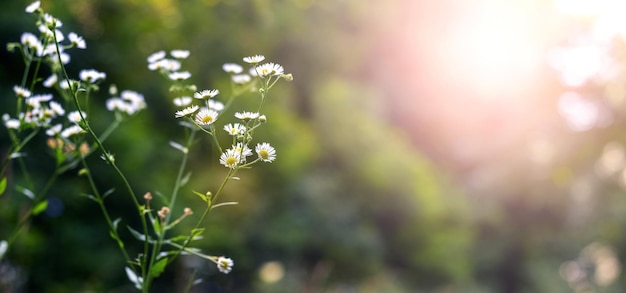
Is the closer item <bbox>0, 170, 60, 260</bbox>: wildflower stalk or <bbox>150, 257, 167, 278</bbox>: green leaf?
<bbox>150, 257, 167, 278</bbox>: green leaf

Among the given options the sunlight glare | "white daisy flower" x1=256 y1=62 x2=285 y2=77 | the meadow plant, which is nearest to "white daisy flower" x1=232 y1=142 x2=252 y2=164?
the meadow plant

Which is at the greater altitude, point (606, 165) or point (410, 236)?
point (606, 165)

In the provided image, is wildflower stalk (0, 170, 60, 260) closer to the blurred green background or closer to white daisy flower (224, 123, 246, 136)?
white daisy flower (224, 123, 246, 136)

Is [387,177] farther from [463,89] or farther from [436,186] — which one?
[463,89]

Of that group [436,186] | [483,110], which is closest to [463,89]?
[483,110]

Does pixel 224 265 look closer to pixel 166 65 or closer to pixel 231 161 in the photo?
Answer: pixel 231 161

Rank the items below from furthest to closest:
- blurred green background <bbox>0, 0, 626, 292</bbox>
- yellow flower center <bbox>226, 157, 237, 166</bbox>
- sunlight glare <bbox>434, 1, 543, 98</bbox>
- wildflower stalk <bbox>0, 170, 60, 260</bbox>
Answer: sunlight glare <bbox>434, 1, 543, 98</bbox> < blurred green background <bbox>0, 0, 626, 292</bbox> < wildflower stalk <bbox>0, 170, 60, 260</bbox> < yellow flower center <bbox>226, 157, 237, 166</bbox>

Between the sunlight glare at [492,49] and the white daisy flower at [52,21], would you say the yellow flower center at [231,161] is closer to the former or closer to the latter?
the white daisy flower at [52,21]

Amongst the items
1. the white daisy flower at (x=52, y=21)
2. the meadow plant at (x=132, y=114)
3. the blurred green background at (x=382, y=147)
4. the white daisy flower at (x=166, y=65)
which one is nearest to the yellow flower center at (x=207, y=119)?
the meadow plant at (x=132, y=114)
